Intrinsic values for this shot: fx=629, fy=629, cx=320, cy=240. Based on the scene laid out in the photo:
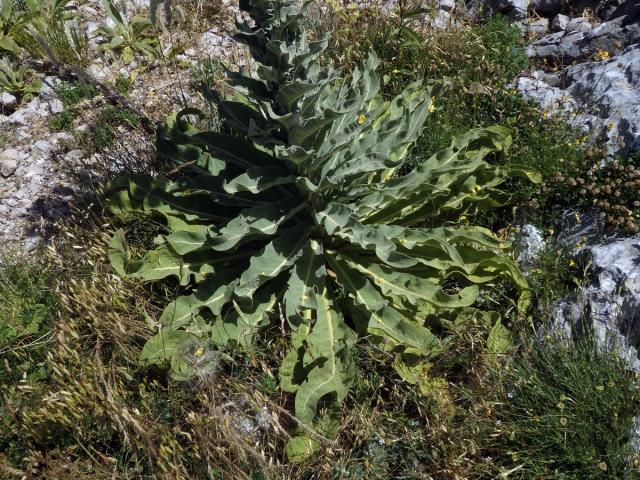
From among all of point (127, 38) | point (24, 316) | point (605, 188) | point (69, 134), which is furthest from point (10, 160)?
point (605, 188)

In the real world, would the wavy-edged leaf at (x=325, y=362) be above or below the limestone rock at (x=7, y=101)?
below

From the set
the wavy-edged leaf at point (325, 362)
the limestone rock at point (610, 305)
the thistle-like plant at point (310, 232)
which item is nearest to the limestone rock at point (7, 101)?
the thistle-like plant at point (310, 232)

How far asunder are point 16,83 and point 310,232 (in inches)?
151

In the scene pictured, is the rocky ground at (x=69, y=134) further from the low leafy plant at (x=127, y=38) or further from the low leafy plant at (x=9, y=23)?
the low leafy plant at (x=9, y=23)

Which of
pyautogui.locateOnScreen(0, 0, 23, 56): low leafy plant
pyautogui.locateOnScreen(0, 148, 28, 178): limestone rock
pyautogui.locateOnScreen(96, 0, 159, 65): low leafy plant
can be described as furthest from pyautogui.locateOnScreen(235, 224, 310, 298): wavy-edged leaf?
pyautogui.locateOnScreen(0, 0, 23, 56): low leafy plant

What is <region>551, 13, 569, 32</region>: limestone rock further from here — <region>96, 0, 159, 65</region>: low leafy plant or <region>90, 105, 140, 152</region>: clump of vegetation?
<region>90, 105, 140, 152</region>: clump of vegetation

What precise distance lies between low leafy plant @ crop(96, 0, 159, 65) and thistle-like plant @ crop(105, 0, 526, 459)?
222cm

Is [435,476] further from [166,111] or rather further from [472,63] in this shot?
[166,111]

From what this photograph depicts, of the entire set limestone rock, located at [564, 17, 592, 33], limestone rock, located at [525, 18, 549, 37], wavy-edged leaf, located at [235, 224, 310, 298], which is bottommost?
wavy-edged leaf, located at [235, 224, 310, 298]

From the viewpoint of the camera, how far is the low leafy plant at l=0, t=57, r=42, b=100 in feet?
20.2

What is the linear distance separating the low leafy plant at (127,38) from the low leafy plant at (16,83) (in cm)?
78

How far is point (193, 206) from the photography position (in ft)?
14.6

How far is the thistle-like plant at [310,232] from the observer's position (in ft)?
11.8

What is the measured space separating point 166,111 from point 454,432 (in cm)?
390
